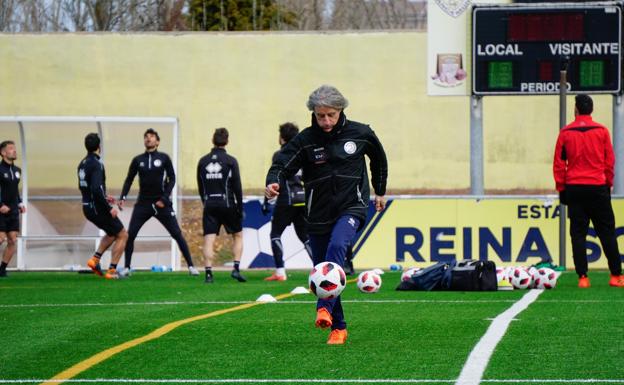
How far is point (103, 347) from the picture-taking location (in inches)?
351

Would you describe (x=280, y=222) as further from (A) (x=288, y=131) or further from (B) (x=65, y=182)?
(B) (x=65, y=182)

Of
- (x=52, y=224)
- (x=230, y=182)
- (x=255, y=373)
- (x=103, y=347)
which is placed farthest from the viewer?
(x=52, y=224)

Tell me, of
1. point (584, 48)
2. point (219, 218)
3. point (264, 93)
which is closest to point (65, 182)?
point (219, 218)

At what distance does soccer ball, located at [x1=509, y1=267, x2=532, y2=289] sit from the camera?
14.6 meters

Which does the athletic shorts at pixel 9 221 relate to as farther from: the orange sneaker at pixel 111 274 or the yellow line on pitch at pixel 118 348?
the yellow line on pitch at pixel 118 348

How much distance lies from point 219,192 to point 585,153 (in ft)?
15.8

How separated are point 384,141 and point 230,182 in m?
22.4

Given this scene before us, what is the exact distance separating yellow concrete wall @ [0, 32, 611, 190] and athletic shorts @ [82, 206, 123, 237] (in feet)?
65.3

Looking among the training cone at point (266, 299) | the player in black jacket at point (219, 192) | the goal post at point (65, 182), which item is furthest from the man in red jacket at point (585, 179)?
the goal post at point (65, 182)

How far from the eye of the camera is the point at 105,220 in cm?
1856

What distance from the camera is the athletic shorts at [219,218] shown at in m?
Result: 17.2

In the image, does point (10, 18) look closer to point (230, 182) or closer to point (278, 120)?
point (278, 120)

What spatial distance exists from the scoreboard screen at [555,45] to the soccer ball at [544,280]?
265 inches

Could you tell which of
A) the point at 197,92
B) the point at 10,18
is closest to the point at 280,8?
the point at 197,92
